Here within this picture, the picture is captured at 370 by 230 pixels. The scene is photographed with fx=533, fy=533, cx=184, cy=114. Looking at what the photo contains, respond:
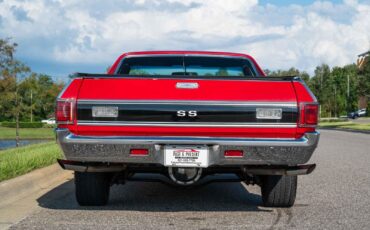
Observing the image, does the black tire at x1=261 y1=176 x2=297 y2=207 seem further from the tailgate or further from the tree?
the tree

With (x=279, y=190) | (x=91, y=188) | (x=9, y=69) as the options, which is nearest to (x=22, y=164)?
(x=91, y=188)

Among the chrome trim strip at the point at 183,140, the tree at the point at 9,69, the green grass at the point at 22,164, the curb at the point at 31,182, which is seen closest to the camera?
the chrome trim strip at the point at 183,140

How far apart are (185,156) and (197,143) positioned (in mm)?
159

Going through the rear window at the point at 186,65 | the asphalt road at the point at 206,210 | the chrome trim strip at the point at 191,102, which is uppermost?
the rear window at the point at 186,65

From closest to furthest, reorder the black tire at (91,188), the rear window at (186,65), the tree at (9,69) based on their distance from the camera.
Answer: the black tire at (91,188) < the rear window at (186,65) < the tree at (9,69)

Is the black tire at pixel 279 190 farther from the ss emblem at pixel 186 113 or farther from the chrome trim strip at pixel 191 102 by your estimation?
the ss emblem at pixel 186 113

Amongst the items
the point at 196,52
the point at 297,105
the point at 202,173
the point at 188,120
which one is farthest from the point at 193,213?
the point at 196,52

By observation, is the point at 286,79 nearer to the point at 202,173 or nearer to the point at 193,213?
the point at 202,173

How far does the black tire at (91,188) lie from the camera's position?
5387 millimetres

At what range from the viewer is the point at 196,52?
21.9 ft

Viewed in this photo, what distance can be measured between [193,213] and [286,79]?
5.37ft

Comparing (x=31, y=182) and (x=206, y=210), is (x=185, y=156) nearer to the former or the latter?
(x=206, y=210)

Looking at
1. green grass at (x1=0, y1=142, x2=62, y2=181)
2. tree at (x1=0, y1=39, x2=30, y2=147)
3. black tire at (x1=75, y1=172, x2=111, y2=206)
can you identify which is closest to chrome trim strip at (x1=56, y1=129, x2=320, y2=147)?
black tire at (x1=75, y1=172, x2=111, y2=206)

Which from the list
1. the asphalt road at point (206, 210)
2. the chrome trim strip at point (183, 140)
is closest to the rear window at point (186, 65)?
the asphalt road at point (206, 210)
